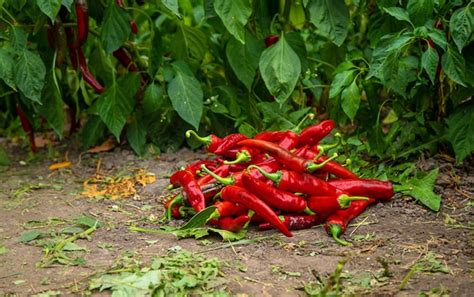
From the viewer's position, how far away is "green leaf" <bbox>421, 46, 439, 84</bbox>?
3809mm

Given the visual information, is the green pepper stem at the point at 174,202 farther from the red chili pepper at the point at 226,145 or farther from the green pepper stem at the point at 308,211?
the green pepper stem at the point at 308,211

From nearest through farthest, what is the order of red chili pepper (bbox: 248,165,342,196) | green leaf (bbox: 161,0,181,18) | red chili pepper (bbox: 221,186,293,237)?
red chili pepper (bbox: 221,186,293,237), red chili pepper (bbox: 248,165,342,196), green leaf (bbox: 161,0,181,18)

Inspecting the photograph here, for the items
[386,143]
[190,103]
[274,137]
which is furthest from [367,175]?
[190,103]

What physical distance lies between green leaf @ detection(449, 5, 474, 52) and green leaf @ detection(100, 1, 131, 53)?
1.87m

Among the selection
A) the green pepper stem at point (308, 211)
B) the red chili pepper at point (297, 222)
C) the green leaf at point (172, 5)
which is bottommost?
the red chili pepper at point (297, 222)

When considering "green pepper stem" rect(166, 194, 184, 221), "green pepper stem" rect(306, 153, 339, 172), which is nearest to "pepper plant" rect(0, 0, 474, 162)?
"green pepper stem" rect(306, 153, 339, 172)

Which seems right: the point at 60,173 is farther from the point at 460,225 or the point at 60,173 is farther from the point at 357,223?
the point at 460,225

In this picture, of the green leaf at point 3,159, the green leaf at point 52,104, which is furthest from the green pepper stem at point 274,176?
the green leaf at point 3,159

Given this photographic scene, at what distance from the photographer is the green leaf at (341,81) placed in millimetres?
4215

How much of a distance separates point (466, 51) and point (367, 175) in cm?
82

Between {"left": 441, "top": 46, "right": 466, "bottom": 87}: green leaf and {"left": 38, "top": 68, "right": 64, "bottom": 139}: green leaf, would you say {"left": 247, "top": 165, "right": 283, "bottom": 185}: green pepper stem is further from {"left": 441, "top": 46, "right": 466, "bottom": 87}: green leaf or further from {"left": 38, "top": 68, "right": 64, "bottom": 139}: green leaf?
{"left": 38, "top": 68, "right": 64, "bottom": 139}: green leaf

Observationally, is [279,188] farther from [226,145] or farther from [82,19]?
[82,19]

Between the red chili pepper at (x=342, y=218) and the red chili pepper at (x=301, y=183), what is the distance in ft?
0.33

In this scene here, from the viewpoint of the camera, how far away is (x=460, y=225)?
3678 millimetres
